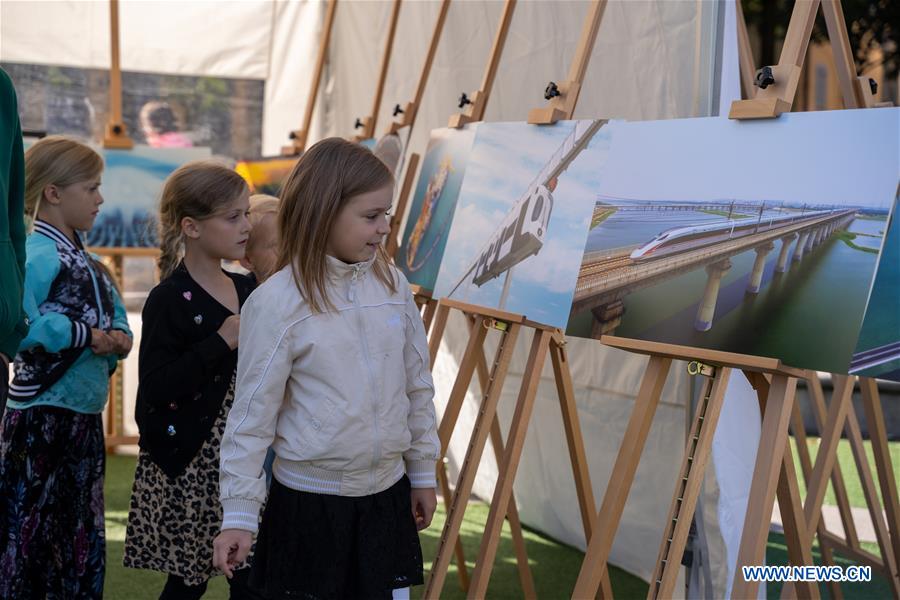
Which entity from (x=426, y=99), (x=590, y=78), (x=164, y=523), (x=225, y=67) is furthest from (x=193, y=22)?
(x=164, y=523)

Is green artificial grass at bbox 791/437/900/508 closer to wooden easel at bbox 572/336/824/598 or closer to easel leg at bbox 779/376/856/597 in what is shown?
easel leg at bbox 779/376/856/597

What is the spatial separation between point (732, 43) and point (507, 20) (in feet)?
2.22

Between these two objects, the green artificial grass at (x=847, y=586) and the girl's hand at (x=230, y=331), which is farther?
the green artificial grass at (x=847, y=586)

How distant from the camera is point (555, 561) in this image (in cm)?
364

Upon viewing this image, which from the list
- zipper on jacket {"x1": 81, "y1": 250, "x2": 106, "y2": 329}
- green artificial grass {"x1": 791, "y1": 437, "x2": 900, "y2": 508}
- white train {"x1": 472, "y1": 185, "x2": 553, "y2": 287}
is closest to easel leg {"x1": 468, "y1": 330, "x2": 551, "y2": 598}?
white train {"x1": 472, "y1": 185, "x2": 553, "y2": 287}

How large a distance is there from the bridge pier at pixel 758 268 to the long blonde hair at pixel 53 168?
63.4 inches

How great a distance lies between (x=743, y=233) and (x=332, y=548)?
97cm

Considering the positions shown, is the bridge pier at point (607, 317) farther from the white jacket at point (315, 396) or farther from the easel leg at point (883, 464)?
the easel leg at point (883, 464)

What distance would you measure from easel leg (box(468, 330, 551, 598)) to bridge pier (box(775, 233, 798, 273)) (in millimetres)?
577

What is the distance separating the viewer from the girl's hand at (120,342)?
2553 mm

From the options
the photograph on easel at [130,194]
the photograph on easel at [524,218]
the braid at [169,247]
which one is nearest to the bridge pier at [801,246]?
the photograph on easel at [524,218]

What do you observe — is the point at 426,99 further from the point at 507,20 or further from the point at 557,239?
the point at 557,239

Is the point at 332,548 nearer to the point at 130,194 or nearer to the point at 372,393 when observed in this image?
the point at 372,393

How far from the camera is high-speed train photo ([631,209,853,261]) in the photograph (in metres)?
1.96
